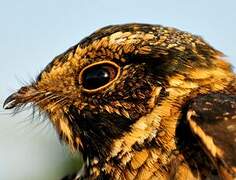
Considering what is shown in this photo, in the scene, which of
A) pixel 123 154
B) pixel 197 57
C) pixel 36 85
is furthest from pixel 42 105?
pixel 197 57

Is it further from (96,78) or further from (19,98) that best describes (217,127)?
→ (19,98)

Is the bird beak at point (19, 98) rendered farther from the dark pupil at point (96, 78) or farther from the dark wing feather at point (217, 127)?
the dark wing feather at point (217, 127)

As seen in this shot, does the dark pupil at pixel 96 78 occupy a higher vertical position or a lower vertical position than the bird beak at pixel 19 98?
higher

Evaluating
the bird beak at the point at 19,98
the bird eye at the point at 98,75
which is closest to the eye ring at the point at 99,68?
the bird eye at the point at 98,75

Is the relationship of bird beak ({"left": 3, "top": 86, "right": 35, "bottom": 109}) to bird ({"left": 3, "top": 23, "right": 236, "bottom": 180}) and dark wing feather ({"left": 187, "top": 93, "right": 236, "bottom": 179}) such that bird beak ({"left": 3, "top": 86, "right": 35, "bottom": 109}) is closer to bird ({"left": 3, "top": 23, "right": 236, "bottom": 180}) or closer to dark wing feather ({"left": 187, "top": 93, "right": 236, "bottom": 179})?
bird ({"left": 3, "top": 23, "right": 236, "bottom": 180})

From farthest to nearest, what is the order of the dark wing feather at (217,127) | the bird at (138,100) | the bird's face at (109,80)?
the bird's face at (109,80), the bird at (138,100), the dark wing feather at (217,127)

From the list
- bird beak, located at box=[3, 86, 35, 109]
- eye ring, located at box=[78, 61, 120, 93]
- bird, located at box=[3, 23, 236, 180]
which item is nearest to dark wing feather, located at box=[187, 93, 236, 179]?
bird, located at box=[3, 23, 236, 180]
